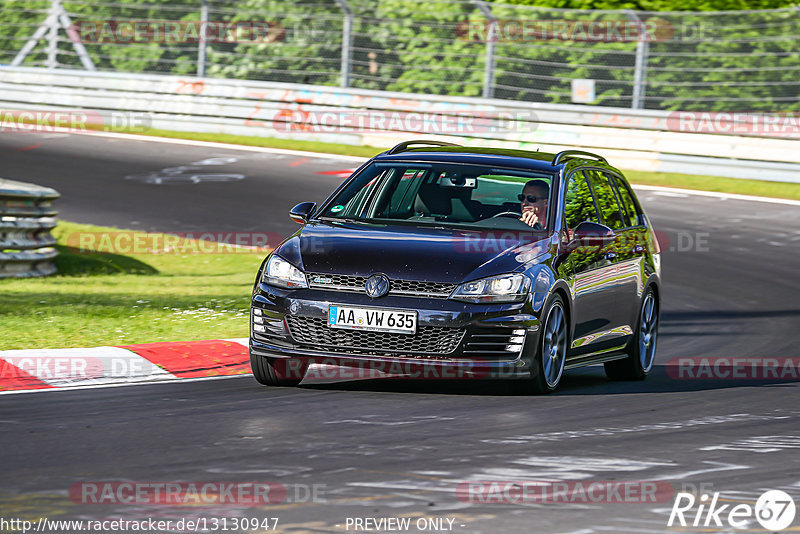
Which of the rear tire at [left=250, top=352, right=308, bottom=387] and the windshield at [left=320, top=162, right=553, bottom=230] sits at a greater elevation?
the windshield at [left=320, top=162, right=553, bottom=230]

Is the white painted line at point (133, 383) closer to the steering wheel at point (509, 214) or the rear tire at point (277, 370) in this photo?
the rear tire at point (277, 370)

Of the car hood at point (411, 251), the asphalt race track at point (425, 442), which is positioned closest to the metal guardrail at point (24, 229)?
the asphalt race track at point (425, 442)

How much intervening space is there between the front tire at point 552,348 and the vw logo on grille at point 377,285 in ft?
3.35

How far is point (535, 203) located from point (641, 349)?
5.97 feet

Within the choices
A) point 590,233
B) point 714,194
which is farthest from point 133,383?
point 714,194

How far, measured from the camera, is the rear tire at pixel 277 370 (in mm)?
9523

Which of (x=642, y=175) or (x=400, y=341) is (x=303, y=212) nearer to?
(x=400, y=341)

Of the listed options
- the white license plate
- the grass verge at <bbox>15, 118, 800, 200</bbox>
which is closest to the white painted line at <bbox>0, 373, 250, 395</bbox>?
the white license plate

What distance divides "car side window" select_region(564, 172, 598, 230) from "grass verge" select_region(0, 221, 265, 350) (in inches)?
120

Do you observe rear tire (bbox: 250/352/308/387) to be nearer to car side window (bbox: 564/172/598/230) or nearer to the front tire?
the front tire

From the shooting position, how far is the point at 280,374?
9.60m

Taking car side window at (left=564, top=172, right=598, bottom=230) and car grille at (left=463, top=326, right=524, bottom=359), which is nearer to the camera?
car grille at (left=463, top=326, right=524, bottom=359)

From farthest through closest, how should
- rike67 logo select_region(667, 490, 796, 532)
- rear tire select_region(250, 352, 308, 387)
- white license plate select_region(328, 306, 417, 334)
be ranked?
rear tire select_region(250, 352, 308, 387), white license plate select_region(328, 306, 417, 334), rike67 logo select_region(667, 490, 796, 532)

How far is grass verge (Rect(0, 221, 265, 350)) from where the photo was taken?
11680 millimetres
